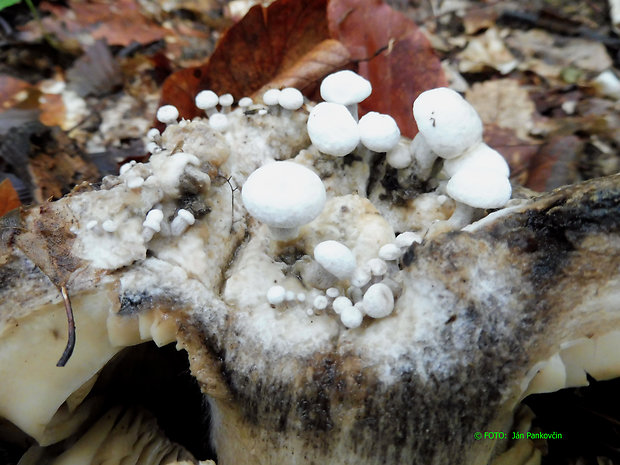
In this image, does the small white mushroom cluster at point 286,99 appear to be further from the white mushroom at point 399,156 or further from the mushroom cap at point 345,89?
the white mushroom at point 399,156

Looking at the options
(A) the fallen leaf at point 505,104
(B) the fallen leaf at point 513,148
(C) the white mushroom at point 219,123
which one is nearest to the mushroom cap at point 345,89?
(C) the white mushroom at point 219,123

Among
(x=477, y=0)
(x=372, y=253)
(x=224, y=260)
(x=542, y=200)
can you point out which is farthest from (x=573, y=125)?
(x=224, y=260)

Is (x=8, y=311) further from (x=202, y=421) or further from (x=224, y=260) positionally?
(x=202, y=421)

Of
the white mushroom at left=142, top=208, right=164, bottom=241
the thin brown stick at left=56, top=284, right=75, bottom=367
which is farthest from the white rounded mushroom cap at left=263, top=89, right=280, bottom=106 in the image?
the thin brown stick at left=56, top=284, right=75, bottom=367

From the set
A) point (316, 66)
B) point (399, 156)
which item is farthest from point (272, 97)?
point (316, 66)

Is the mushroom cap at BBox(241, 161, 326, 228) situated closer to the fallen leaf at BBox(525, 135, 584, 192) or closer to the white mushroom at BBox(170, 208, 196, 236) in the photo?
the white mushroom at BBox(170, 208, 196, 236)
